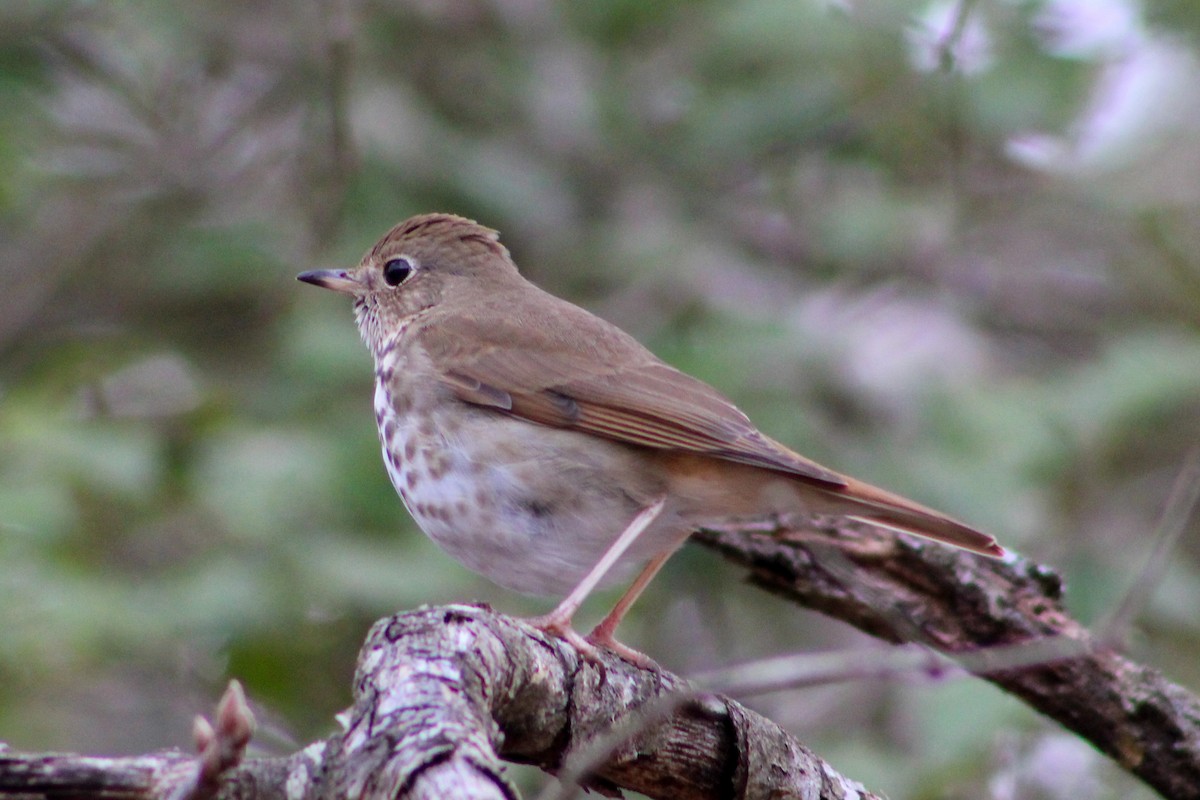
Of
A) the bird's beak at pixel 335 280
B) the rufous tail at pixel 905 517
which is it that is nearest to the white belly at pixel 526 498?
the rufous tail at pixel 905 517

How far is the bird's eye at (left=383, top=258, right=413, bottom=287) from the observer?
17.4 ft

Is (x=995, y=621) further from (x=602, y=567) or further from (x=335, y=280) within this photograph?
(x=335, y=280)

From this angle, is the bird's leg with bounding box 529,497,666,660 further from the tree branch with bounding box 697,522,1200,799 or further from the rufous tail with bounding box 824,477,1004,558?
the rufous tail with bounding box 824,477,1004,558

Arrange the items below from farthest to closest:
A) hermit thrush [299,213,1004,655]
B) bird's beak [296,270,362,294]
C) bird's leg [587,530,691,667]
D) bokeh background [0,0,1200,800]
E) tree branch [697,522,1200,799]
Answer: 1. bird's beak [296,270,362,294]
2. bokeh background [0,0,1200,800]
3. hermit thrush [299,213,1004,655]
4. bird's leg [587,530,691,667]
5. tree branch [697,522,1200,799]

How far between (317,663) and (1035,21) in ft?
12.9

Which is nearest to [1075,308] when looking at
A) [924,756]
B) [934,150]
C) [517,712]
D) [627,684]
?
[934,150]

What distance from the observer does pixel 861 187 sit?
6.83 metres

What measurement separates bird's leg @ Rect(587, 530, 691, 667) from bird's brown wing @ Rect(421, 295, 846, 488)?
1.13 ft

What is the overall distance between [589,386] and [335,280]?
4.37ft

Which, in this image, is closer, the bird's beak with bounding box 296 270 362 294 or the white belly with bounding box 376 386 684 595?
the white belly with bounding box 376 386 684 595

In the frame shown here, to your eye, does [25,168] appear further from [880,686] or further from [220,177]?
[880,686]

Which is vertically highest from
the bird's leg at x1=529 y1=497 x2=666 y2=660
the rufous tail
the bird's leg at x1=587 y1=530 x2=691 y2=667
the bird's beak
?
the rufous tail

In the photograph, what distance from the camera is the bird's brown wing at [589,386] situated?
13.2 ft

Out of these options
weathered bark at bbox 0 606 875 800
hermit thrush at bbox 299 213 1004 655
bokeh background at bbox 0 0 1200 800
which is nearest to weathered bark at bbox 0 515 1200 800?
weathered bark at bbox 0 606 875 800
